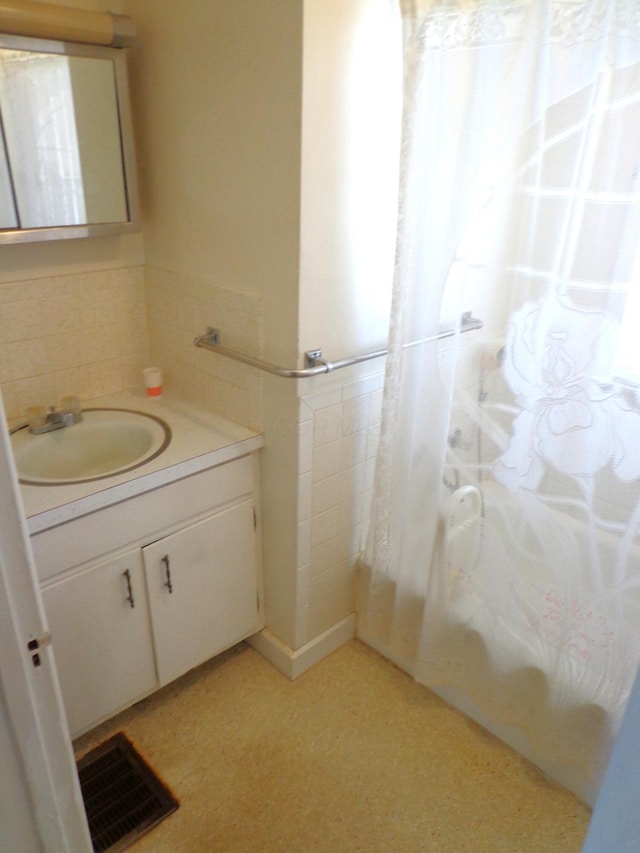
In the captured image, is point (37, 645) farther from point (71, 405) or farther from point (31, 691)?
point (71, 405)

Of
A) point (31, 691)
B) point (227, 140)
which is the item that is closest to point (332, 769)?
point (31, 691)

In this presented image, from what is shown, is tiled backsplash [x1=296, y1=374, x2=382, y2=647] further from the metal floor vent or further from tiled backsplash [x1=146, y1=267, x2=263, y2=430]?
the metal floor vent

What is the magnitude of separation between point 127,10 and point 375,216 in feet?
2.88

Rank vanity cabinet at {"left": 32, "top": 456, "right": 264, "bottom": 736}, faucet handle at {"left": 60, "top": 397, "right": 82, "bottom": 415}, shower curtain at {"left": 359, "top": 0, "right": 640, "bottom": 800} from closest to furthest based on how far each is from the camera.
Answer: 1. shower curtain at {"left": 359, "top": 0, "right": 640, "bottom": 800}
2. vanity cabinet at {"left": 32, "top": 456, "right": 264, "bottom": 736}
3. faucet handle at {"left": 60, "top": 397, "right": 82, "bottom": 415}

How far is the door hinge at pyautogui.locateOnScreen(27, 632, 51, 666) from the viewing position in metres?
0.86

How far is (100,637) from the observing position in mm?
1511

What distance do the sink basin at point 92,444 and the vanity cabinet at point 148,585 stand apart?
194mm

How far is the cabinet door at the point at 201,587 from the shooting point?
5.23 ft

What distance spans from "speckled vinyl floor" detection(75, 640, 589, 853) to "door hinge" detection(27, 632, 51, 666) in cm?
85

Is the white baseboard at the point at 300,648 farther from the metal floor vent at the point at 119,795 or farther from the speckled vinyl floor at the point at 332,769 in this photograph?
the metal floor vent at the point at 119,795

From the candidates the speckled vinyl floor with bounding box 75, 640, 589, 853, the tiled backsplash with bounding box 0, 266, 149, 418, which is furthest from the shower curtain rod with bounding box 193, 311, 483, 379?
the speckled vinyl floor with bounding box 75, 640, 589, 853

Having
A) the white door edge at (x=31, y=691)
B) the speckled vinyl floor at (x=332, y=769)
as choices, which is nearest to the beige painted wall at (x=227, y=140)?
the white door edge at (x=31, y=691)

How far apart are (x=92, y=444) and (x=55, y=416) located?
0.42ft

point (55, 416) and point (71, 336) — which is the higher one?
→ point (71, 336)
